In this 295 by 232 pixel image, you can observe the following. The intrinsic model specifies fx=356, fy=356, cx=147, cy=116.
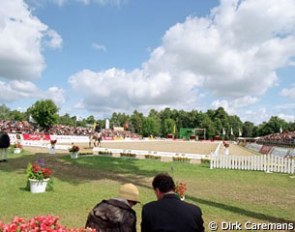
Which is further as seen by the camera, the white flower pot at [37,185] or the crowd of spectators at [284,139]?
the crowd of spectators at [284,139]

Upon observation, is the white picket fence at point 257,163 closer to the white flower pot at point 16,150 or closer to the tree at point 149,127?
the white flower pot at point 16,150

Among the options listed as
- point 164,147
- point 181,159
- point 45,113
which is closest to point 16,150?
point 181,159

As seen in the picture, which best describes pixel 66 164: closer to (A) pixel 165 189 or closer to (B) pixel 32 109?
(A) pixel 165 189

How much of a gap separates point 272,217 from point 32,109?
85224 mm

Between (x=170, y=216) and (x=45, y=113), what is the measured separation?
86.3 m

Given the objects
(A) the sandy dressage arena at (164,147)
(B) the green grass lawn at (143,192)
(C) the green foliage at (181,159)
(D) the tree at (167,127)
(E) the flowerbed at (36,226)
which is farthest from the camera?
(D) the tree at (167,127)

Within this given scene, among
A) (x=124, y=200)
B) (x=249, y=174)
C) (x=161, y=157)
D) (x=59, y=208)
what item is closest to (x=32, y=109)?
(x=161, y=157)

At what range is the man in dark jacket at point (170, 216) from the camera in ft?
12.4

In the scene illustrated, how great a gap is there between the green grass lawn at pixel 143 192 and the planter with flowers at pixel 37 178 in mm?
256

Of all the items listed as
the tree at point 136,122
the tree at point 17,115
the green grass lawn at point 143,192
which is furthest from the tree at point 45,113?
the green grass lawn at point 143,192

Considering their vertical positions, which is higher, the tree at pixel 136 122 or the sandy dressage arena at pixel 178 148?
the tree at pixel 136 122

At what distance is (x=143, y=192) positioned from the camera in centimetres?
1221

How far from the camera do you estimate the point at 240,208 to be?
33.5 feet

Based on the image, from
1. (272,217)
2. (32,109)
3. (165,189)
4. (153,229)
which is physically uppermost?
(32,109)
